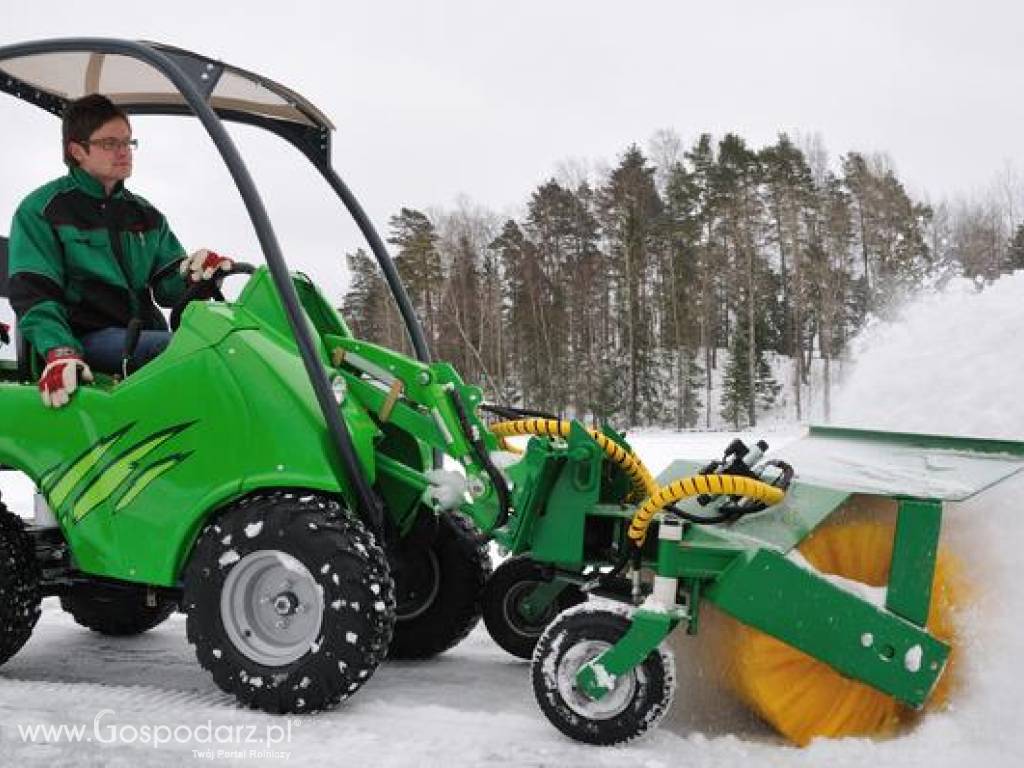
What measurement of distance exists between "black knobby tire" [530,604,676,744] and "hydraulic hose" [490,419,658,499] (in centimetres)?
51

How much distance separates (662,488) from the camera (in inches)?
123

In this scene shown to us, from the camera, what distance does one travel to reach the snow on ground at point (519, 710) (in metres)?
2.78

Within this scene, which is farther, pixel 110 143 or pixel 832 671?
pixel 110 143

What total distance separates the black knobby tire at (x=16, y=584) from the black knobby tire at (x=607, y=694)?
2112mm

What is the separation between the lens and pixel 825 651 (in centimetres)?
285

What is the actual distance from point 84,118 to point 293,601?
2.33 meters

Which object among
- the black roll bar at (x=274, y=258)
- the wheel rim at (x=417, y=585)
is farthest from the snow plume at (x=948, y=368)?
the black roll bar at (x=274, y=258)

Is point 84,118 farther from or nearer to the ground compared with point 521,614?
farther from the ground

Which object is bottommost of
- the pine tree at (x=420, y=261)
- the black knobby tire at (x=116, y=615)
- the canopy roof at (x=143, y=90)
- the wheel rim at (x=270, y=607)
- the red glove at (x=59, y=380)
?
the black knobby tire at (x=116, y=615)

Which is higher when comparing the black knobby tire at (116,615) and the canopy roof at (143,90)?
the canopy roof at (143,90)

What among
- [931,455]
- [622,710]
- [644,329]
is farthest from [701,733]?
[644,329]

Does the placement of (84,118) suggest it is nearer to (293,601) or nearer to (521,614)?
(293,601)

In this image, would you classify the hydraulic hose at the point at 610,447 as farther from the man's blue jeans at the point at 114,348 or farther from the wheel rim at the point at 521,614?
the man's blue jeans at the point at 114,348

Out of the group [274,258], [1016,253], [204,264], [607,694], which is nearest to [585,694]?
[607,694]
